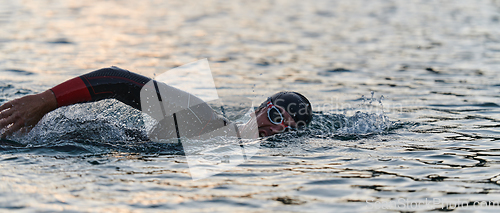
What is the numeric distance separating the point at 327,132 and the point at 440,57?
27.6 feet

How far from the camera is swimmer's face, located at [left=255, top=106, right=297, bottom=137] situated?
6.10 meters

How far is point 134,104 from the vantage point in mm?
5633

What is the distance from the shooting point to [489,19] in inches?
821

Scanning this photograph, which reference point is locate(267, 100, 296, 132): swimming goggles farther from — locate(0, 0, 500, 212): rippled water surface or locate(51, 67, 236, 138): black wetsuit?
locate(51, 67, 236, 138): black wetsuit

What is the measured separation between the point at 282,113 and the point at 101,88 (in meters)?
2.21

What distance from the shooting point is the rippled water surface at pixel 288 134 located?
14.1 feet

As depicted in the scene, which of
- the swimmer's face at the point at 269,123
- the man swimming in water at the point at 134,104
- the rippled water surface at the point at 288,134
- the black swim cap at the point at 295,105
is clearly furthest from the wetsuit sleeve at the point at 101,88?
the black swim cap at the point at 295,105

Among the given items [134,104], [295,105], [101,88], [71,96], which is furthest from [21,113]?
[295,105]

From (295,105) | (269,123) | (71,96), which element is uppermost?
(71,96)

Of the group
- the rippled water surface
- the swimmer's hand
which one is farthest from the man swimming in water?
the rippled water surface

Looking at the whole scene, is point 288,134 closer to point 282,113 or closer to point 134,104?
point 282,113

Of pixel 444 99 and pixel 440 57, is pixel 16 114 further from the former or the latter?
pixel 440 57

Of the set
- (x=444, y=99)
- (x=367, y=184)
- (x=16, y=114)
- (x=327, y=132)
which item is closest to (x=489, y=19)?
(x=444, y=99)

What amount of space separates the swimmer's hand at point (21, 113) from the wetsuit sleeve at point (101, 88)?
192 millimetres
